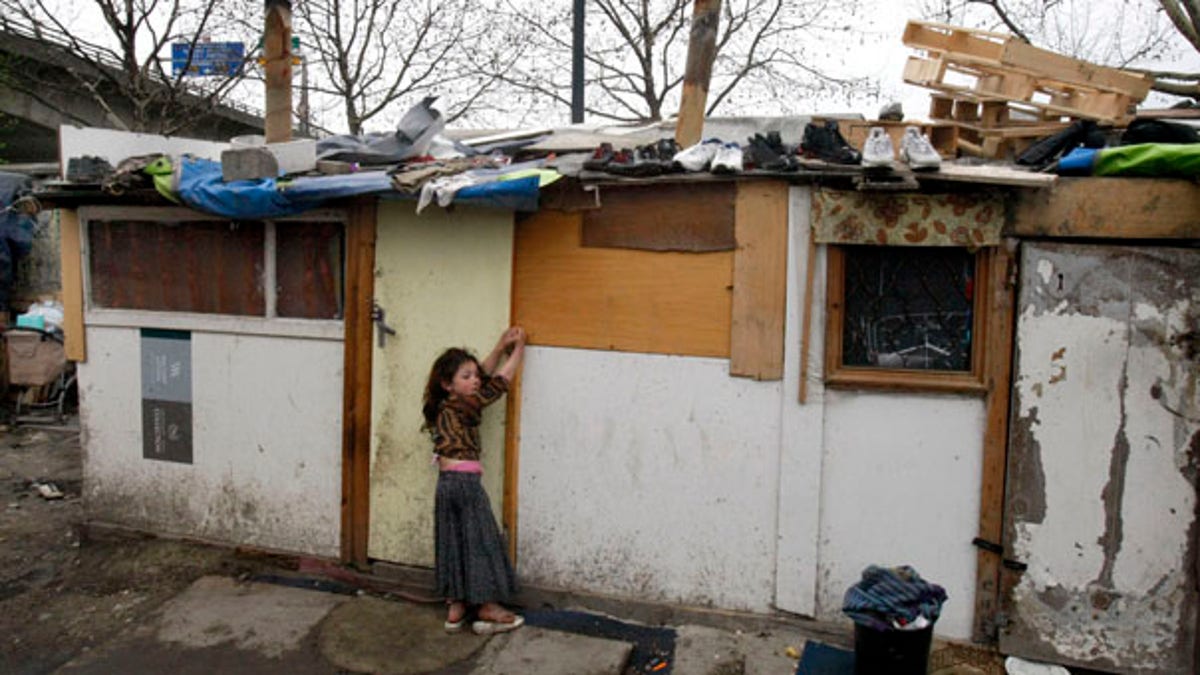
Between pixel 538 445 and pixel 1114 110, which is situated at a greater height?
pixel 1114 110

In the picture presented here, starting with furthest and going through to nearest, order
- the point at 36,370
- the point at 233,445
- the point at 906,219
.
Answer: the point at 36,370, the point at 233,445, the point at 906,219

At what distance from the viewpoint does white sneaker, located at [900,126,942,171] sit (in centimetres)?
403

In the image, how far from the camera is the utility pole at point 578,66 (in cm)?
1020

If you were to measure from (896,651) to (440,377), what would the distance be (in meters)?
2.76

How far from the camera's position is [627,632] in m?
4.89

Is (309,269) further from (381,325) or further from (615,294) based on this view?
(615,294)

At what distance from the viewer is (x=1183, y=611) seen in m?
4.18

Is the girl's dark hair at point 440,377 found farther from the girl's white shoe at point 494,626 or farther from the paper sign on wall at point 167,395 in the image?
the paper sign on wall at point 167,395

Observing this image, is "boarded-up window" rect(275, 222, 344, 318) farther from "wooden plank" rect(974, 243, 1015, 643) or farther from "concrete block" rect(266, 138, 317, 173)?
"wooden plank" rect(974, 243, 1015, 643)

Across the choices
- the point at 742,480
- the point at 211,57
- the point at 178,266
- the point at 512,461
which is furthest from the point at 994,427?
the point at 211,57

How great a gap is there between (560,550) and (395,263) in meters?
2.05

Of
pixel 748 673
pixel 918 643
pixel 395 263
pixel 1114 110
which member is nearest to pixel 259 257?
pixel 395 263

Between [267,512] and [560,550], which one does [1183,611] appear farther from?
[267,512]

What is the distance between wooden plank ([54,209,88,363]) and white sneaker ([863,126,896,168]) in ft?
18.1
